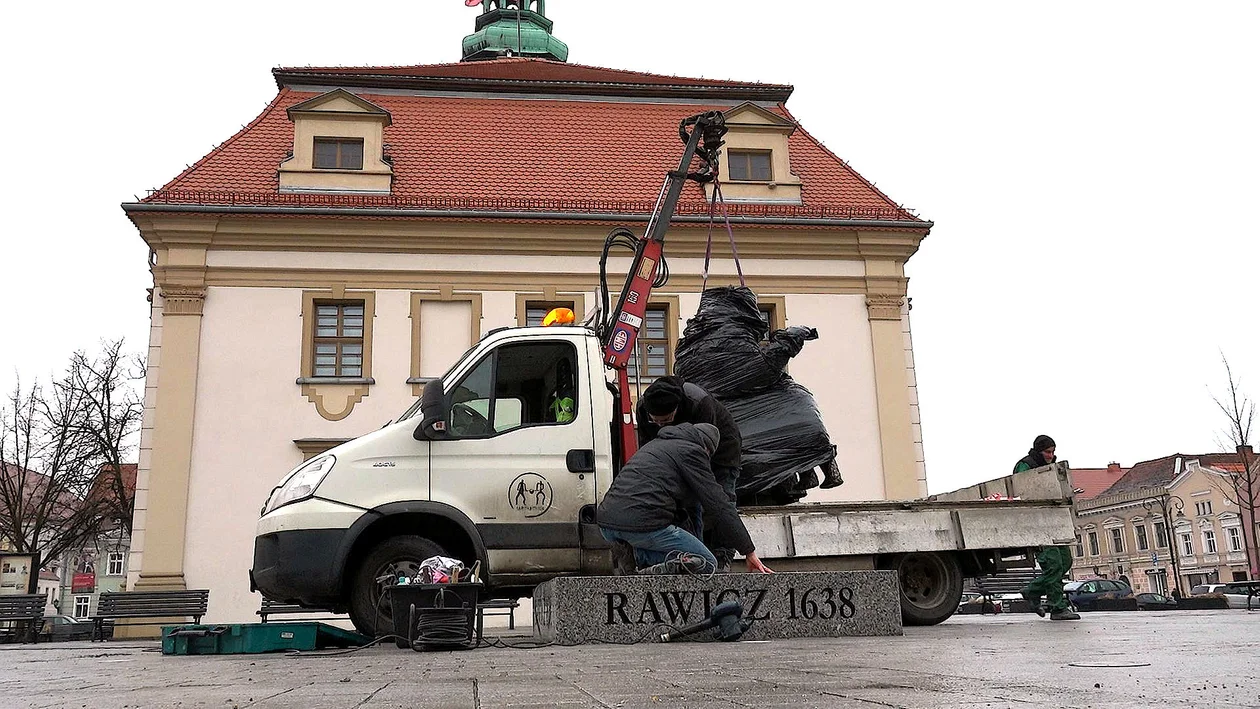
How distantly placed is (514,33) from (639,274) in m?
25.6

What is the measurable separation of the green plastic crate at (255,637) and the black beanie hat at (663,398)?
8.12 feet

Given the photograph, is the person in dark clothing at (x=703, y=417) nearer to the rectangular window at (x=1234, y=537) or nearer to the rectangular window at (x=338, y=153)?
the rectangular window at (x=338, y=153)

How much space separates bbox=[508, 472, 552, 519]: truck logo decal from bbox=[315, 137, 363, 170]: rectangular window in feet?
41.1

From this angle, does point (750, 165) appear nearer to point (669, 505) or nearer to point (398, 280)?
point (398, 280)

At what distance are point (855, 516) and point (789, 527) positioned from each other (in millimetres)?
594

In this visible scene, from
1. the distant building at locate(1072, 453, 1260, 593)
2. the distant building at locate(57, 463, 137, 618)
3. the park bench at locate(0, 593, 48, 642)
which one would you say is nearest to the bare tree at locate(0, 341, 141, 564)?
the distant building at locate(57, 463, 137, 618)

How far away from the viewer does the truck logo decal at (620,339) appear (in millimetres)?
9477

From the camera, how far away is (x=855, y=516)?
890 centimetres

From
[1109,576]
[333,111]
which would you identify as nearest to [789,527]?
[333,111]

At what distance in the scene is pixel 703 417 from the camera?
7.75 meters

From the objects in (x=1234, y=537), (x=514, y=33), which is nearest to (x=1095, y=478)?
(x=1234, y=537)

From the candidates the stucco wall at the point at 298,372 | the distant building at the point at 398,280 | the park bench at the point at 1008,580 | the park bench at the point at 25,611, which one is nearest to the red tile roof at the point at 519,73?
the distant building at the point at 398,280

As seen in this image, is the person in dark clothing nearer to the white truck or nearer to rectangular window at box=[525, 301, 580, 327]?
the white truck

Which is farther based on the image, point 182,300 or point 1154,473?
point 1154,473
